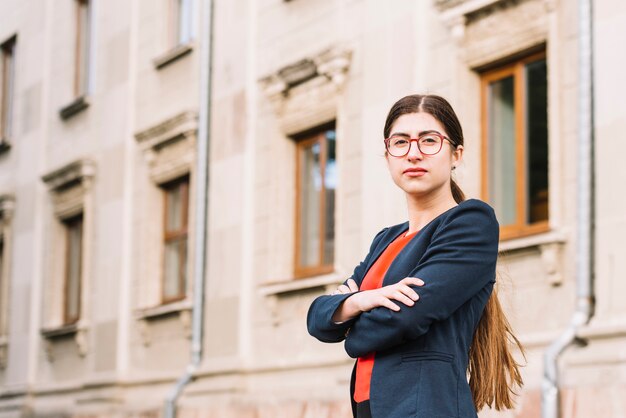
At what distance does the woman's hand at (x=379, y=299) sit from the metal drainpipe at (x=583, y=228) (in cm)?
708

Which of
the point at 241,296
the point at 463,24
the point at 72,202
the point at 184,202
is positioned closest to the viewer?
the point at 463,24

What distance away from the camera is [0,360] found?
22.1 meters

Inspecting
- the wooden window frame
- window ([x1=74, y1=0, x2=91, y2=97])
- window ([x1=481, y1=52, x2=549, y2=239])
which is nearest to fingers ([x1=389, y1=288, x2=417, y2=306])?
window ([x1=481, y1=52, x2=549, y2=239])

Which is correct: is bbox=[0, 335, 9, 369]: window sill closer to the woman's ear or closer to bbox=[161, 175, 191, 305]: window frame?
bbox=[161, 175, 191, 305]: window frame

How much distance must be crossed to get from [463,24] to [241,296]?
4610 mm

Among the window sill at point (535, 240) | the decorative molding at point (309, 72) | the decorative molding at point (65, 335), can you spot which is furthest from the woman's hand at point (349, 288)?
the decorative molding at point (65, 335)

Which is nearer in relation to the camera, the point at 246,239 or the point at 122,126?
the point at 246,239

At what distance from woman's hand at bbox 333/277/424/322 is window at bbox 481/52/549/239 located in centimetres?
781

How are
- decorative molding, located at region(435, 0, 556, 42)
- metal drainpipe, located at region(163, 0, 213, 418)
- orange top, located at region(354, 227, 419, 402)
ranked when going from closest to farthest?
orange top, located at region(354, 227, 419, 402) → decorative molding, located at region(435, 0, 556, 42) → metal drainpipe, located at region(163, 0, 213, 418)

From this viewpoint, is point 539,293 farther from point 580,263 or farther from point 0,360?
point 0,360

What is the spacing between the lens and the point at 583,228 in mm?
10430

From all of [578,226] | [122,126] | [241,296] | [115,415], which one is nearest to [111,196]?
[122,126]

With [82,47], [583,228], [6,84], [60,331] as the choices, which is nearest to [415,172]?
[583,228]

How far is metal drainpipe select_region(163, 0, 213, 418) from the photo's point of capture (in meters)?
16.1
